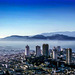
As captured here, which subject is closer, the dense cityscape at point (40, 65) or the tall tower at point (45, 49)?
the dense cityscape at point (40, 65)

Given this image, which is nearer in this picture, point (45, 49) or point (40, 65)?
point (40, 65)

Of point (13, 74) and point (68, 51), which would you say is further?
point (68, 51)

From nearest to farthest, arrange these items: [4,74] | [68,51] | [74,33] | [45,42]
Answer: [4,74]
[68,51]
[74,33]
[45,42]

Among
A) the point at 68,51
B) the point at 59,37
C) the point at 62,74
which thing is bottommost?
the point at 62,74

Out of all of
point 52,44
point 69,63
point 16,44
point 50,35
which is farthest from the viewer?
point 16,44

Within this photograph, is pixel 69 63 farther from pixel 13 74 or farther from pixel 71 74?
pixel 13 74

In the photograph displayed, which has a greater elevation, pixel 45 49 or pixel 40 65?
pixel 45 49

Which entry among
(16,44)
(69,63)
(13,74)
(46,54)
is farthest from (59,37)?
(16,44)

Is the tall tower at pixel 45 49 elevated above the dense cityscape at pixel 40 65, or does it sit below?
above

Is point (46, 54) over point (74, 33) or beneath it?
beneath

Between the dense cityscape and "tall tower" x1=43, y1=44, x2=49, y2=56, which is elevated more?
"tall tower" x1=43, y1=44, x2=49, y2=56

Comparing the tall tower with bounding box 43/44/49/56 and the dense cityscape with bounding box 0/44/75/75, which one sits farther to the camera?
the tall tower with bounding box 43/44/49/56
